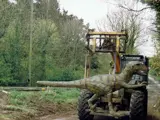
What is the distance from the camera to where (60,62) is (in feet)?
112

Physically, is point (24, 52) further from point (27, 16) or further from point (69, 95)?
point (69, 95)

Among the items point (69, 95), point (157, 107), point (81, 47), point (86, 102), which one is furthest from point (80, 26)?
point (86, 102)

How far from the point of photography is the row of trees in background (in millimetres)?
28000

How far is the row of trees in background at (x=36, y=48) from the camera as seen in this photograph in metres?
28.0

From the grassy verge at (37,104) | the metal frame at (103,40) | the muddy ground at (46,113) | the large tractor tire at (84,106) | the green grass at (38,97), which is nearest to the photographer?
the metal frame at (103,40)

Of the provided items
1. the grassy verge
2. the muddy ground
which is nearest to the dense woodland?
the grassy verge

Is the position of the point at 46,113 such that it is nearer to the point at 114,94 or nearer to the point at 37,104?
the point at 37,104

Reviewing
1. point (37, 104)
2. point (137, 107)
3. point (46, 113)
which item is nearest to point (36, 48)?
point (37, 104)

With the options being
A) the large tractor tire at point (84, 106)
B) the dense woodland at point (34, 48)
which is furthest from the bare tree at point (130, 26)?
the large tractor tire at point (84, 106)

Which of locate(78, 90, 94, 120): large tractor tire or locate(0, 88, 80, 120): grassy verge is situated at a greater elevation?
locate(78, 90, 94, 120): large tractor tire

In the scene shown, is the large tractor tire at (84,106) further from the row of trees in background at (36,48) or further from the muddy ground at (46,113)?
the row of trees in background at (36,48)

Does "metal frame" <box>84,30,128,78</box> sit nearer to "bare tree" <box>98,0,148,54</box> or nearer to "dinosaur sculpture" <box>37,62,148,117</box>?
"dinosaur sculpture" <box>37,62,148,117</box>

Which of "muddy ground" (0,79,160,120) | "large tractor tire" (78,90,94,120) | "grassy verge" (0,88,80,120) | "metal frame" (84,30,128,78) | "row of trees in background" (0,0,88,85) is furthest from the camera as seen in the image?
"row of trees in background" (0,0,88,85)

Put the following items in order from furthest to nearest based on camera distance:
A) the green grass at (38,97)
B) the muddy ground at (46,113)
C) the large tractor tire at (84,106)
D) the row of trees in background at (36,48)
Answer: the row of trees in background at (36,48) → the green grass at (38,97) → the muddy ground at (46,113) → the large tractor tire at (84,106)
